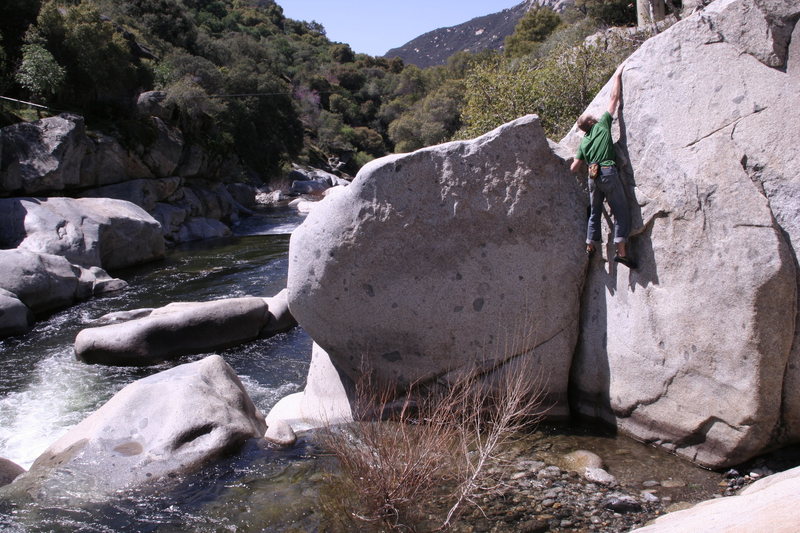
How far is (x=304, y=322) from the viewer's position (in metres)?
7.46

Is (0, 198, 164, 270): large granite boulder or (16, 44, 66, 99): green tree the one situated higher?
(16, 44, 66, 99): green tree

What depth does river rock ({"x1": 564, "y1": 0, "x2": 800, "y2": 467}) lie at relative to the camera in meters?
5.40

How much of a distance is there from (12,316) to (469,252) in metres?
9.54

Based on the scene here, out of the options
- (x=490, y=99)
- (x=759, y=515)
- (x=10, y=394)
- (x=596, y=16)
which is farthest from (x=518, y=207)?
(x=596, y=16)

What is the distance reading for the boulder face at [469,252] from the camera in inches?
267

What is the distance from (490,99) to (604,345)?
394 inches

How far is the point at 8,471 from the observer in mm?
6426

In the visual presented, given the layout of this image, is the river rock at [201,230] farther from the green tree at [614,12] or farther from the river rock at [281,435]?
the green tree at [614,12]

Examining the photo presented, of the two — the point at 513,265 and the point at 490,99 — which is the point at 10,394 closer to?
the point at 513,265

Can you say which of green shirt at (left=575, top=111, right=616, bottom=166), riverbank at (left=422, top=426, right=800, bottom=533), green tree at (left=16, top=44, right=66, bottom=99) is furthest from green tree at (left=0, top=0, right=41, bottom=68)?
riverbank at (left=422, top=426, right=800, bottom=533)

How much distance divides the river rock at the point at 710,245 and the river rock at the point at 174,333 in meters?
6.81

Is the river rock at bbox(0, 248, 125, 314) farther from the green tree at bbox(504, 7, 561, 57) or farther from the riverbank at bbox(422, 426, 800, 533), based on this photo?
the green tree at bbox(504, 7, 561, 57)

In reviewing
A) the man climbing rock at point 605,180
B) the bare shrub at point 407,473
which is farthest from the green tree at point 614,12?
the bare shrub at point 407,473

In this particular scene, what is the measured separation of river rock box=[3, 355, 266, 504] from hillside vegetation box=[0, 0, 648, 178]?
9932 mm
